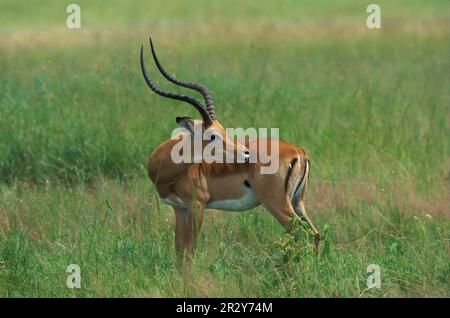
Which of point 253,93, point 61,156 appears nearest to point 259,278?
point 61,156

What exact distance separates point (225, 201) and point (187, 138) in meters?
0.43

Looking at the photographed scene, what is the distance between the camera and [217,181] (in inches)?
226

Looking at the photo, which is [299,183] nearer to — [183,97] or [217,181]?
[217,181]

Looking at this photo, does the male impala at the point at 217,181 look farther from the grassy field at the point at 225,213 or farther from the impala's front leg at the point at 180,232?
the grassy field at the point at 225,213

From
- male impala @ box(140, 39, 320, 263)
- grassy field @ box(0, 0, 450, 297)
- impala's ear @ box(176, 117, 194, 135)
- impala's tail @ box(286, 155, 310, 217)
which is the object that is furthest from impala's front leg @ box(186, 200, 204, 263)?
impala's tail @ box(286, 155, 310, 217)

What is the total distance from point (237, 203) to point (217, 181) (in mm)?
176

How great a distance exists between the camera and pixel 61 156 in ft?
25.2

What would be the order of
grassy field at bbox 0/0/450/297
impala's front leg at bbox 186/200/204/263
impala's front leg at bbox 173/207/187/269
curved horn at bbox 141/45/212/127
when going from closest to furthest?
grassy field at bbox 0/0/450/297
curved horn at bbox 141/45/212/127
impala's front leg at bbox 186/200/204/263
impala's front leg at bbox 173/207/187/269

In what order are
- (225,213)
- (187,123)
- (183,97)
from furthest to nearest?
(225,213), (187,123), (183,97)

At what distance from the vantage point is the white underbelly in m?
5.70

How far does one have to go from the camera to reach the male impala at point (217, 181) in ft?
18.3

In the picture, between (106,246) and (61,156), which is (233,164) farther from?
(61,156)

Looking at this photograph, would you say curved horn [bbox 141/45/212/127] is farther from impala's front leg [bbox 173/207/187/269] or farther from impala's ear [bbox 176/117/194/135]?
impala's front leg [bbox 173/207/187/269]

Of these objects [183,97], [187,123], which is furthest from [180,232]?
[183,97]
